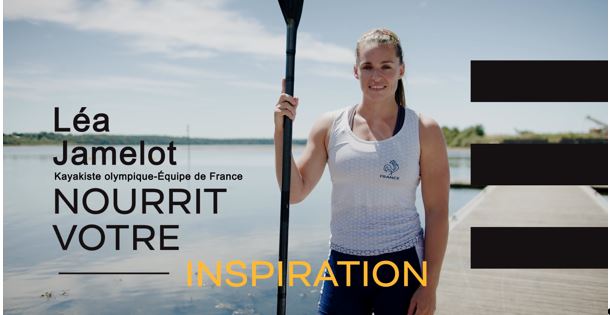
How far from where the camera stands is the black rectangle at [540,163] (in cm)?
764

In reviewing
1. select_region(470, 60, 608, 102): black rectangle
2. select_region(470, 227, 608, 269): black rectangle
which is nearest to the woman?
select_region(470, 227, 608, 269): black rectangle

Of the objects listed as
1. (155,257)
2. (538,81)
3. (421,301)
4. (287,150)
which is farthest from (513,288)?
(155,257)

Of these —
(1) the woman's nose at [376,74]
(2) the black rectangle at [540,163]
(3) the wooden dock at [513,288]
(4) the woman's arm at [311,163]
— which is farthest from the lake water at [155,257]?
(1) the woman's nose at [376,74]

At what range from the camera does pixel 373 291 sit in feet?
5.32

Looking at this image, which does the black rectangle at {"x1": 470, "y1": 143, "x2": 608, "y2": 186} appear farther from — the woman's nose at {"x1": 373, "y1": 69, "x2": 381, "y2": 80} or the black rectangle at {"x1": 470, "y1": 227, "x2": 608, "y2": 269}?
the woman's nose at {"x1": 373, "y1": 69, "x2": 381, "y2": 80}

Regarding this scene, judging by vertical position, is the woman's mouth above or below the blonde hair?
below

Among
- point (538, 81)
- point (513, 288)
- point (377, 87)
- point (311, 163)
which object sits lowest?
point (513, 288)

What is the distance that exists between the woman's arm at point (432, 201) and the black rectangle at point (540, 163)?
622cm

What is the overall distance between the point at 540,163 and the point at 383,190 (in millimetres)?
7258

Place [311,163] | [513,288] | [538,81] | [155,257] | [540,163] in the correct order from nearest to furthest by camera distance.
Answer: [311,163], [513,288], [538,81], [540,163], [155,257]

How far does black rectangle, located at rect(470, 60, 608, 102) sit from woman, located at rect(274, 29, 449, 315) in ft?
19.9

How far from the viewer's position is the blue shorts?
1.60m

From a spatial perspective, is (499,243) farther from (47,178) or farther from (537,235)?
(47,178)

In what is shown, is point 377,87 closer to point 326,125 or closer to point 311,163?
point 326,125
